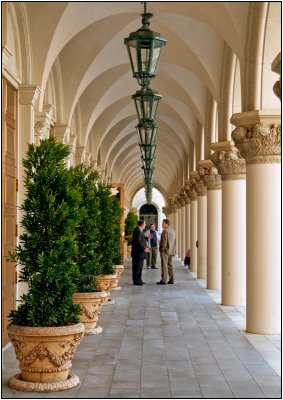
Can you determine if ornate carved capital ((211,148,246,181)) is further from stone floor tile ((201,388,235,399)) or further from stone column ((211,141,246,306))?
stone floor tile ((201,388,235,399))

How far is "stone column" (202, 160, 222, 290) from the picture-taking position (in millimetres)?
15977

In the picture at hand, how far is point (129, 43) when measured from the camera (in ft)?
24.4

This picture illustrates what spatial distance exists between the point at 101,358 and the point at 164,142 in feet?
83.1

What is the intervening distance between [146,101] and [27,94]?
2373 mm

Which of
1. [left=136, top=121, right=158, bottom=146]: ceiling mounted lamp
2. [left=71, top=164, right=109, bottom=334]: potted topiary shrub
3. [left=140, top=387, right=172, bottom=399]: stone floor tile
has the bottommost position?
[left=140, top=387, right=172, bottom=399]: stone floor tile

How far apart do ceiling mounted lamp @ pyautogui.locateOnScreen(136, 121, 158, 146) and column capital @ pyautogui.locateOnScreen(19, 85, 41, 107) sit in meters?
1.70

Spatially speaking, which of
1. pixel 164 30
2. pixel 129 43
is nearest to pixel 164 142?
pixel 164 30

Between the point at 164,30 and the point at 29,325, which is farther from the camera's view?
the point at 164,30

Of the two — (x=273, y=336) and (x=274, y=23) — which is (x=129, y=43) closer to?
(x=274, y=23)

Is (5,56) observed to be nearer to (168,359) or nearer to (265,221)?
(265,221)

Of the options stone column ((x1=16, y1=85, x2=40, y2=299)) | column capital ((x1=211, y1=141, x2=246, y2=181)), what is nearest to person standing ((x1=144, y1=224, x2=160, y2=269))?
column capital ((x1=211, y1=141, x2=246, y2=181))

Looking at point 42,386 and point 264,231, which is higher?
point 264,231

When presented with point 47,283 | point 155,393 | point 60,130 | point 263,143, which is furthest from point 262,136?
point 60,130

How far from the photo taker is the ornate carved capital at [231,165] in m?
13.2
